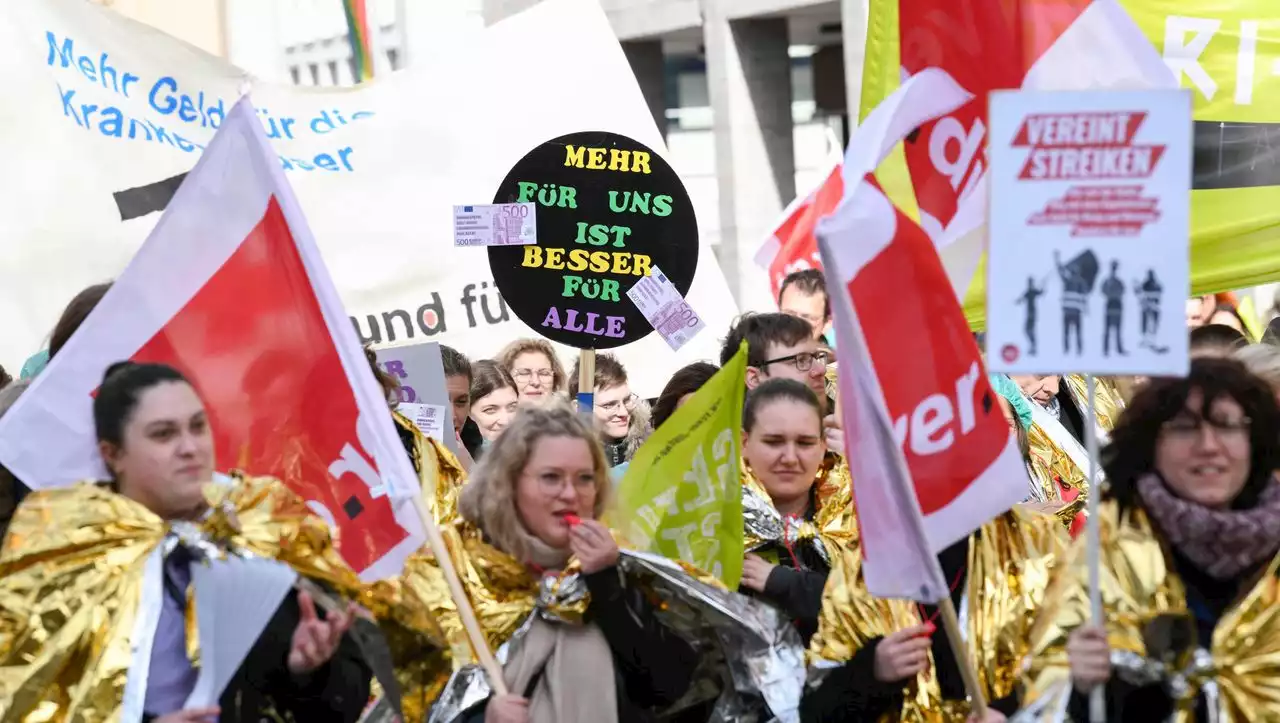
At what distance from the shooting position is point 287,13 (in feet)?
80.5

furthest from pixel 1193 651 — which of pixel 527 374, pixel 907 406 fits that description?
pixel 527 374

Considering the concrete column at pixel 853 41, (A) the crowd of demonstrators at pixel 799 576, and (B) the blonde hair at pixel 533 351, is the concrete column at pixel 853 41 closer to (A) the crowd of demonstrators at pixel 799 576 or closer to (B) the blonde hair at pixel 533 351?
(B) the blonde hair at pixel 533 351

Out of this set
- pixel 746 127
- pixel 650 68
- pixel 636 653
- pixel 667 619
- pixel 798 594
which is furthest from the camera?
pixel 650 68

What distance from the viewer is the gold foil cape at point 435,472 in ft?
22.0

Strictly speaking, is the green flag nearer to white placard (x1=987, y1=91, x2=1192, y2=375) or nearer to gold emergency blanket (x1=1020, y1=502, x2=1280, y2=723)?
gold emergency blanket (x1=1020, y1=502, x2=1280, y2=723)

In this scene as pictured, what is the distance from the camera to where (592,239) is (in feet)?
25.7

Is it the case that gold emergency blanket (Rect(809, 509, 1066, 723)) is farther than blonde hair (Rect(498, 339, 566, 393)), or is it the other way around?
blonde hair (Rect(498, 339, 566, 393))

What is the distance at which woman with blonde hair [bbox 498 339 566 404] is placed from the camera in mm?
8664

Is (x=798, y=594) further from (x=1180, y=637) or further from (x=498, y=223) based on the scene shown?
(x=498, y=223)

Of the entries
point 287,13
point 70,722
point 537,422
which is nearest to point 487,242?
point 537,422

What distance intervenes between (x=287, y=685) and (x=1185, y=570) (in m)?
1.86

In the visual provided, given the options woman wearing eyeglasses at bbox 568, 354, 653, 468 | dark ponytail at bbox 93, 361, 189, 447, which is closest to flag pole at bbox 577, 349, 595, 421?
woman wearing eyeglasses at bbox 568, 354, 653, 468

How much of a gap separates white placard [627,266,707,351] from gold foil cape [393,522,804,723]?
2.45m

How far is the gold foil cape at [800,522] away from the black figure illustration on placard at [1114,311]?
1727 millimetres
